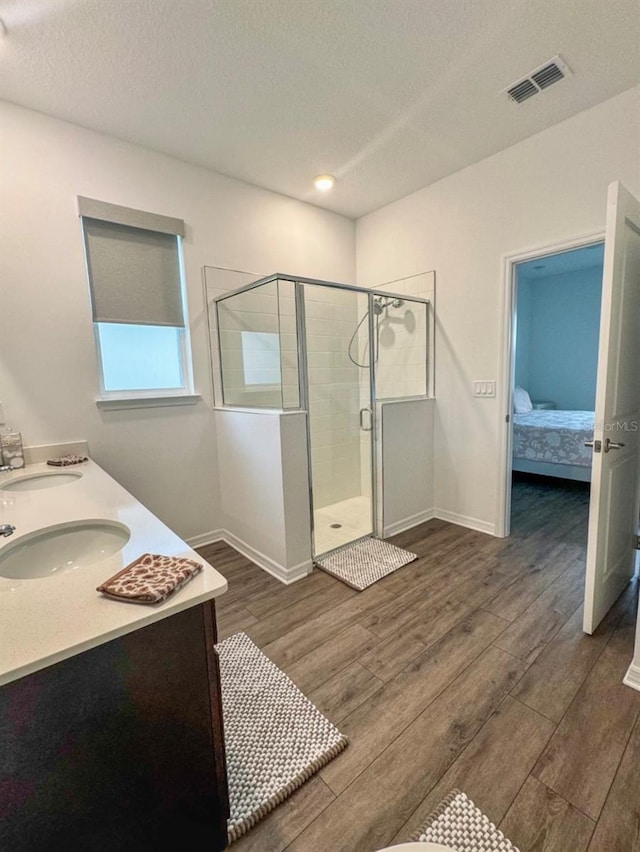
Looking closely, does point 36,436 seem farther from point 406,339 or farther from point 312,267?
point 406,339

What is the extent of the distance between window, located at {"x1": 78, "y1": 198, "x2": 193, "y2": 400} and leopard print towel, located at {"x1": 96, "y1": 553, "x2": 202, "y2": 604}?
73.5 inches

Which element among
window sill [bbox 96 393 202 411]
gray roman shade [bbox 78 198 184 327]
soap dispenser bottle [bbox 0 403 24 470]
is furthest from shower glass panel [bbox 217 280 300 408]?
soap dispenser bottle [bbox 0 403 24 470]

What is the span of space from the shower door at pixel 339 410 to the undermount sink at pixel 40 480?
158 centimetres

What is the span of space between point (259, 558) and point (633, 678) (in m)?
2.04

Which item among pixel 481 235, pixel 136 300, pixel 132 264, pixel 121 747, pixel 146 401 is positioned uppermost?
pixel 481 235

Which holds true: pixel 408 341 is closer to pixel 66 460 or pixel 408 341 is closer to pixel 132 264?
pixel 132 264

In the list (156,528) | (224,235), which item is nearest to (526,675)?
(156,528)

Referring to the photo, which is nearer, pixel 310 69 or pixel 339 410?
pixel 310 69

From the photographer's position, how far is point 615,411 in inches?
71.5

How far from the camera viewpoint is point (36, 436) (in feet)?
7.43

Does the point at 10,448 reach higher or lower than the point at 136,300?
lower

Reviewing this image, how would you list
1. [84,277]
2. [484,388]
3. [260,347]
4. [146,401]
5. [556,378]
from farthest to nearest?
1. [556,378]
2. [484,388]
3. [260,347]
4. [146,401]
5. [84,277]

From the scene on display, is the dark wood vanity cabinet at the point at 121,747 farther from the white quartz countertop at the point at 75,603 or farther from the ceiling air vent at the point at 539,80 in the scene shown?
the ceiling air vent at the point at 539,80

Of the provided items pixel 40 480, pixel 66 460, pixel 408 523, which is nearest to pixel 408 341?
pixel 408 523
